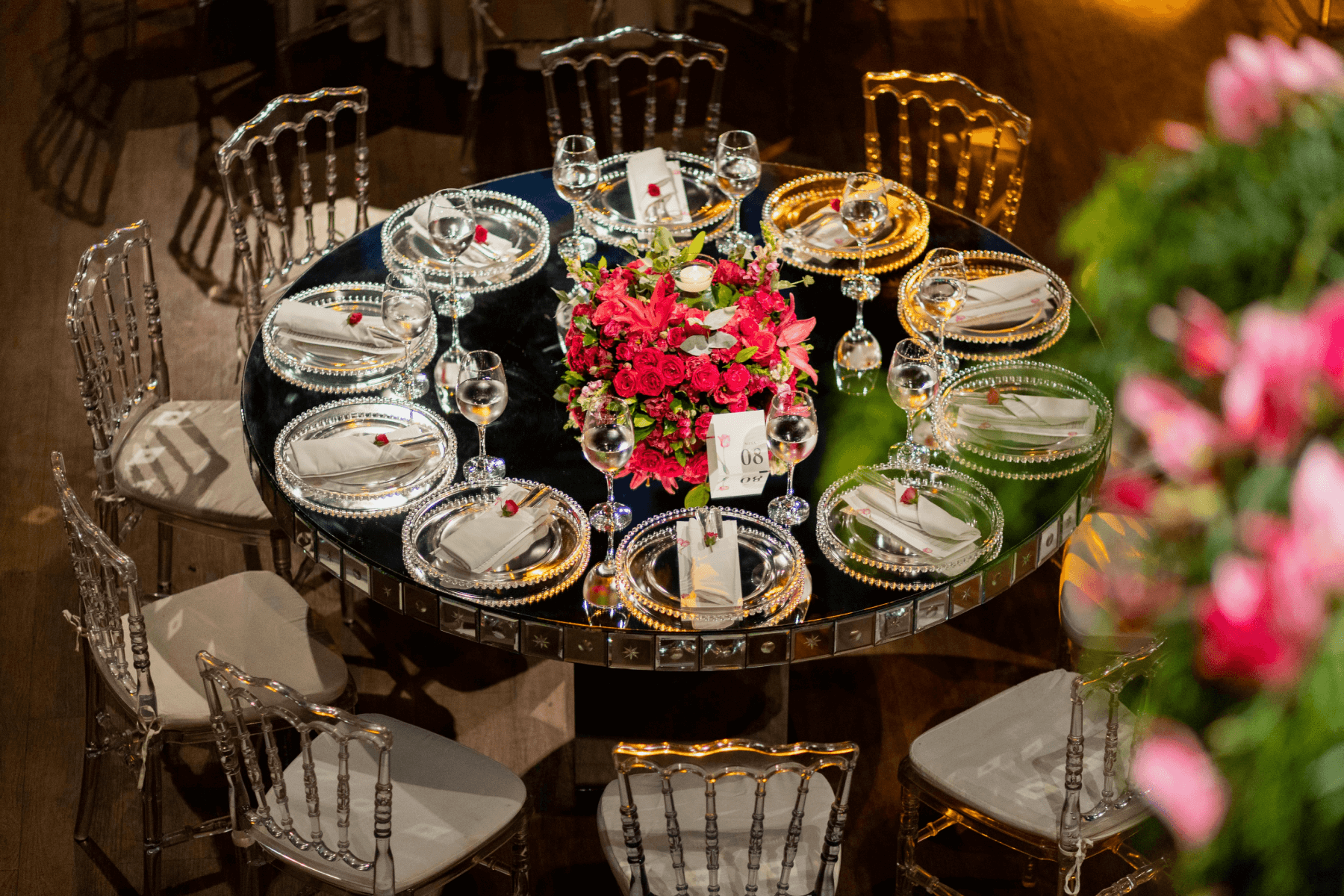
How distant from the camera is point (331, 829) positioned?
7.59ft

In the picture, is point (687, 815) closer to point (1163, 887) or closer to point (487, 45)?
point (1163, 887)

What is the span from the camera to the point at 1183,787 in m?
0.52

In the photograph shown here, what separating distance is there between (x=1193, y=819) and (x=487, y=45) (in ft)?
16.3

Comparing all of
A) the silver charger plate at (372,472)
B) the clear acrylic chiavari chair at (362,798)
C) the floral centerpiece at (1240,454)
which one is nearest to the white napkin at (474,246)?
the silver charger plate at (372,472)

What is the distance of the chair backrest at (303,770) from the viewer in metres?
2.05

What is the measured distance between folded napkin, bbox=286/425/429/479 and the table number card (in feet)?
2.06

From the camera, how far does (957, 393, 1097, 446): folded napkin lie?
8.68ft

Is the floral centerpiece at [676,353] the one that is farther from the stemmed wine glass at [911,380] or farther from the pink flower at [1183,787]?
the pink flower at [1183,787]

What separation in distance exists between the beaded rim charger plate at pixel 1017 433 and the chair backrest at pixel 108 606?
5.02 feet

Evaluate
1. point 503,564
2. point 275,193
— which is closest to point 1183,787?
point 503,564

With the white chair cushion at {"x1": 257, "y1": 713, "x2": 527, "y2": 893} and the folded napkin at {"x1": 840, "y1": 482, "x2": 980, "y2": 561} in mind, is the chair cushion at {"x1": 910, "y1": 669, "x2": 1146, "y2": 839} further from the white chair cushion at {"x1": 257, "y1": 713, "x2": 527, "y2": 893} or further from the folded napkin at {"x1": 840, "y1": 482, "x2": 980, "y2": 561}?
the white chair cushion at {"x1": 257, "y1": 713, "x2": 527, "y2": 893}

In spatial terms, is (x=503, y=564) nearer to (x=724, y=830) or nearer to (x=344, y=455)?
(x=344, y=455)

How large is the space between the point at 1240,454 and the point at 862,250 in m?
2.48

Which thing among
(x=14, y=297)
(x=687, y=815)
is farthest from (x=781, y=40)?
(x=687, y=815)
